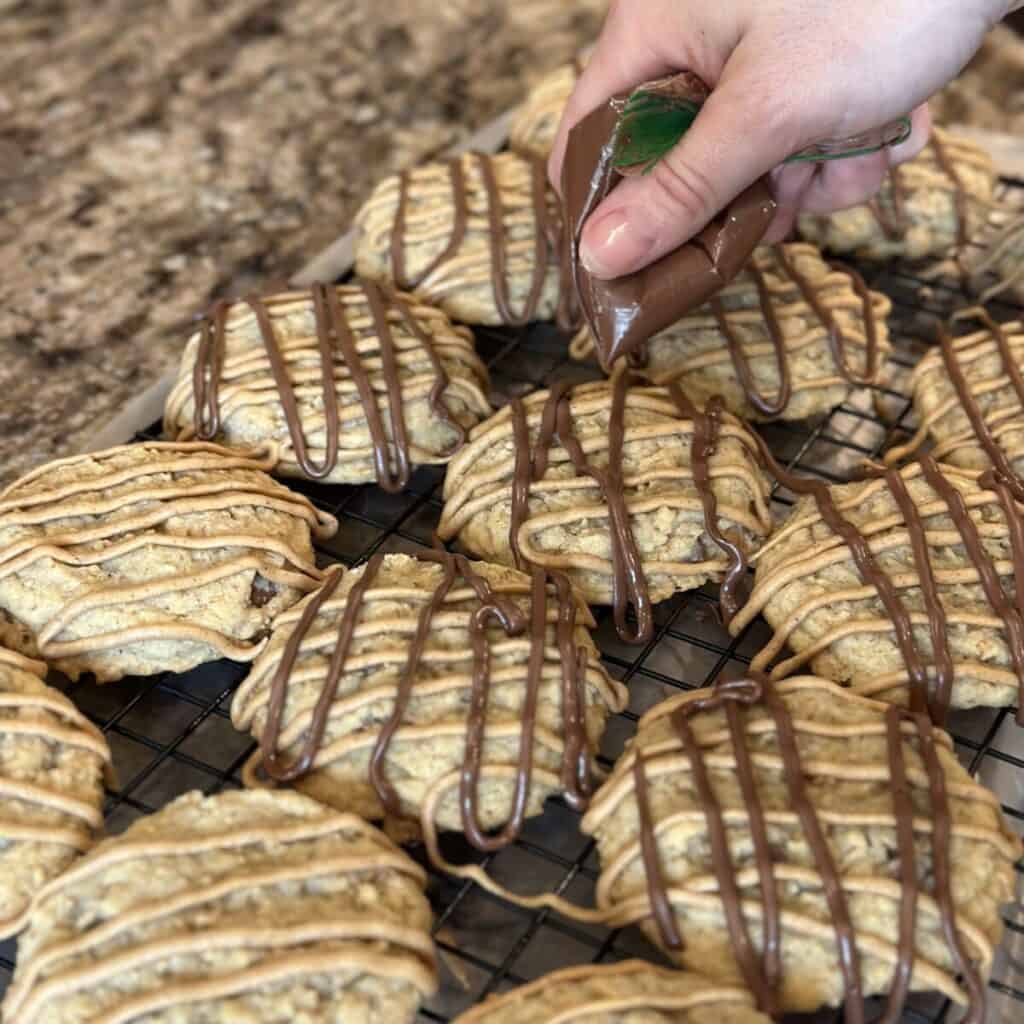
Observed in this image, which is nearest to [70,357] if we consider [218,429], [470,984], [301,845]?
[218,429]

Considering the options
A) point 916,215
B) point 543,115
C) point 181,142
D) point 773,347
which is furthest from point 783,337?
point 181,142

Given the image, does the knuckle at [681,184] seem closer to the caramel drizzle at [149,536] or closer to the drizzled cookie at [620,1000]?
the caramel drizzle at [149,536]

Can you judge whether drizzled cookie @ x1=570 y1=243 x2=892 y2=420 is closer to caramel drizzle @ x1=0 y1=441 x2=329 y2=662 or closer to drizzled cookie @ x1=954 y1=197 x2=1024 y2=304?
drizzled cookie @ x1=954 y1=197 x2=1024 y2=304

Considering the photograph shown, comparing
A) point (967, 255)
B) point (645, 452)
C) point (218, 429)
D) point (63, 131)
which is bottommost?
point (967, 255)

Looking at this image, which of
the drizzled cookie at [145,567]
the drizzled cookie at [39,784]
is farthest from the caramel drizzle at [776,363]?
the drizzled cookie at [39,784]

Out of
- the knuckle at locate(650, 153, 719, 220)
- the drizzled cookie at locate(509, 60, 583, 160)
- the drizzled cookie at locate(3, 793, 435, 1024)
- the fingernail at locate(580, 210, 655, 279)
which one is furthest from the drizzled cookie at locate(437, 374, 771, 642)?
the drizzled cookie at locate(509, 60, 583, 160)

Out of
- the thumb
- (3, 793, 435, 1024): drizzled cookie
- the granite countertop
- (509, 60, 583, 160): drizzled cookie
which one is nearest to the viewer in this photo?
(3, 793, 435, 1024): drizzled cookie

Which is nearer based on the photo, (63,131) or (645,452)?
(645,452)

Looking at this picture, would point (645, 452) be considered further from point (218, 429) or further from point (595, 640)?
point (218, 429)
